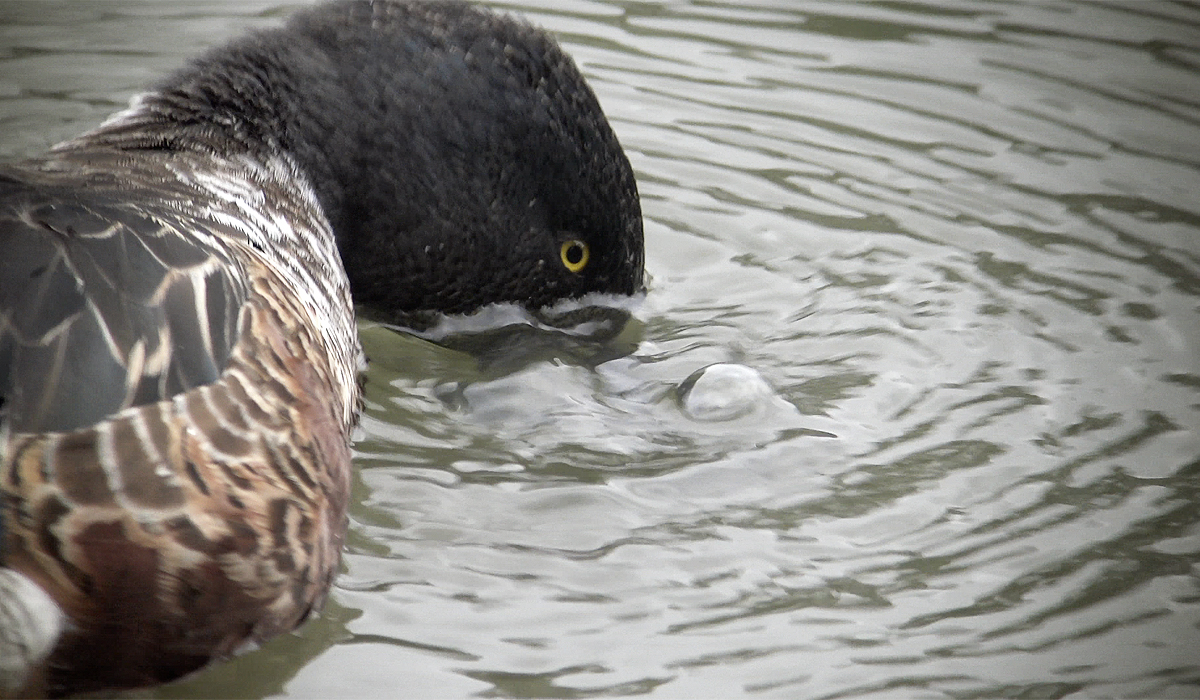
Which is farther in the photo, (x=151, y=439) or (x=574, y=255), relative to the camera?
(x=574, y=255)

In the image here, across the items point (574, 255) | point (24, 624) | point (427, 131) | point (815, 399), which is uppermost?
point (427, 131)

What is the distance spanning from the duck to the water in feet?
1.08

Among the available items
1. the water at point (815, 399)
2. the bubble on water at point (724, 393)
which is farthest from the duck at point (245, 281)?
the bubble on water at point (724, 393)

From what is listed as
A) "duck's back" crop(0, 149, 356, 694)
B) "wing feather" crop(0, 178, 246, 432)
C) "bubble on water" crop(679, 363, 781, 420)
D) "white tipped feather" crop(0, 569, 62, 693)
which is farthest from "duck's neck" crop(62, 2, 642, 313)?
"white tipped feather" crop(0, 569, 62, 693)

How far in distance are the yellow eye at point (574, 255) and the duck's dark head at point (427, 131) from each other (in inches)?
A: 1.4

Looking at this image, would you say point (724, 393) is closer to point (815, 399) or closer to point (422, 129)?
point (815, 399)

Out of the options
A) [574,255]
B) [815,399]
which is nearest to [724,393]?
[815,399]

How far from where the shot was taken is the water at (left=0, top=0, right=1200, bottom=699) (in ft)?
11.8

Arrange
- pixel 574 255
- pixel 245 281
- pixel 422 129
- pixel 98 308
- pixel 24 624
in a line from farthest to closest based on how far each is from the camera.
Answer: pixel 574 255, pixel 422 129, pixel 245 281, pixel 98 308, pixel 24 624

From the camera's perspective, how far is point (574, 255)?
534cm

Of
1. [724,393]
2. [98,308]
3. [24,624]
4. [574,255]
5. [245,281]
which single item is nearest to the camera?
[24,624]

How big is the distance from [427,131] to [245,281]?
5.46ft

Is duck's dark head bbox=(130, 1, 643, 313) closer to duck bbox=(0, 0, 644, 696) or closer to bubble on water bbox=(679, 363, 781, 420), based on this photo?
duck bbox=(0, 0, 644, 696)

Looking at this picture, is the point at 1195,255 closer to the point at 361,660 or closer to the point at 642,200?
the point at 642,200
